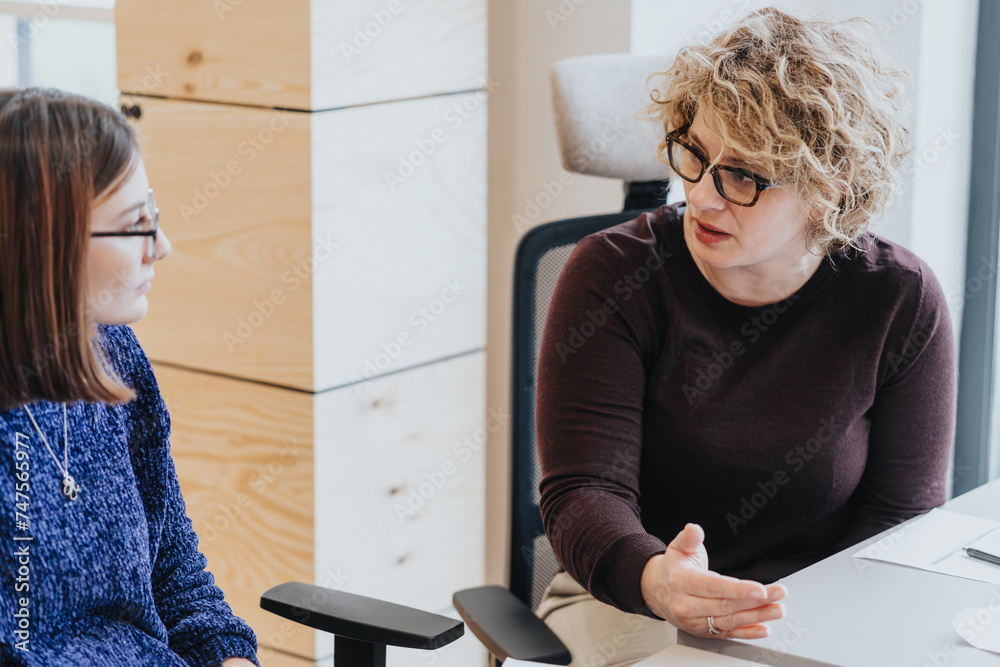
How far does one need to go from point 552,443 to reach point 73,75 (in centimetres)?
173

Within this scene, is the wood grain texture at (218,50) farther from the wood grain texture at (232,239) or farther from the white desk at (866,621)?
the white desk at (866,621)

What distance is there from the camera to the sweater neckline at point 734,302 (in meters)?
1.44

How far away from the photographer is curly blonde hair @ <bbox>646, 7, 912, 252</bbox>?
4.29 ft

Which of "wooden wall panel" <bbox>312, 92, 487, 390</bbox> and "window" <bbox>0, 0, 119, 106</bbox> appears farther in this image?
"window" <bbox>0, 0, 119, 106</bbox>

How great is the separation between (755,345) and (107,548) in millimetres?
827

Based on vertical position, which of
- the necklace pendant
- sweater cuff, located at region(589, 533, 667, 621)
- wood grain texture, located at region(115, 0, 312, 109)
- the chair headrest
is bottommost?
sweater cuff, located at region(589, 533, 667, 621)

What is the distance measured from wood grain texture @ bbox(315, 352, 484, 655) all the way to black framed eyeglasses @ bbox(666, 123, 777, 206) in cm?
88

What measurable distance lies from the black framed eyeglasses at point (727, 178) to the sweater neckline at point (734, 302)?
131mm

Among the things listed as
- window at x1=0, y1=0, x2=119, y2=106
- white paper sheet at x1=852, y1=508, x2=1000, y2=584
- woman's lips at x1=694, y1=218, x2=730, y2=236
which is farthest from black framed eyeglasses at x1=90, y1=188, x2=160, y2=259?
window at x1=0, y1=0, x2=119, y2=106

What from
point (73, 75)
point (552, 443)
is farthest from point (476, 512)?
point (73, 75)

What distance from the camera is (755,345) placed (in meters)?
1.44

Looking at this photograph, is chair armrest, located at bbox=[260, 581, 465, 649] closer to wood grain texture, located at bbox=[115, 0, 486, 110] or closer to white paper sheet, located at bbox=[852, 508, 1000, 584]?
white paper sheet, located at bbox=[852, 508, 1000, 584]

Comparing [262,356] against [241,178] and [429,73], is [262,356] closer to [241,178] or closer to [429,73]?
[241,178]

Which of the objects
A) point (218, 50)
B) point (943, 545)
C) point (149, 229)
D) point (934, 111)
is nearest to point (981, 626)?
point (943, 545)
